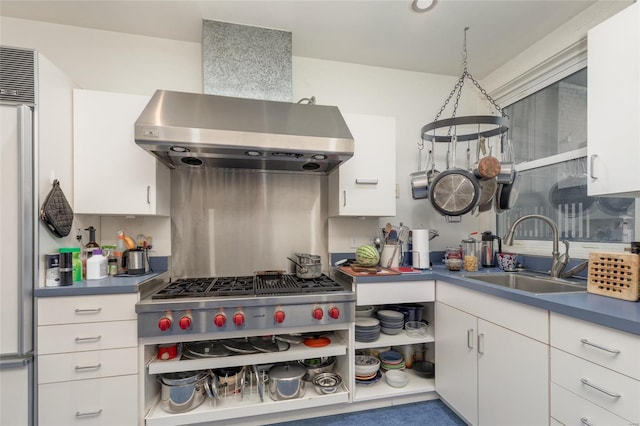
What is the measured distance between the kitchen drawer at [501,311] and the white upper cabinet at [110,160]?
6.40 ft

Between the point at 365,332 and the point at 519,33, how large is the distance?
2.40 meters

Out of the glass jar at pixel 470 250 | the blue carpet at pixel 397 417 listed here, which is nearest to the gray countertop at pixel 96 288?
the blue carpet at pixel 397 417

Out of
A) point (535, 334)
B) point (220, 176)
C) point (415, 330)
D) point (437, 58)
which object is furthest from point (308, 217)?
point (437, 58)

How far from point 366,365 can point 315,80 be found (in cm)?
223

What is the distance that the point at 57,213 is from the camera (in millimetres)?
1517

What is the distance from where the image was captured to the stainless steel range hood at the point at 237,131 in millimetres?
1464

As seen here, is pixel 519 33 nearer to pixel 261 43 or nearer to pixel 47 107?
pixel 261 43

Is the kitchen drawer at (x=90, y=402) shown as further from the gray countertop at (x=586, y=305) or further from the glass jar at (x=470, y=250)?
the glass jar at (x=470, y=250)

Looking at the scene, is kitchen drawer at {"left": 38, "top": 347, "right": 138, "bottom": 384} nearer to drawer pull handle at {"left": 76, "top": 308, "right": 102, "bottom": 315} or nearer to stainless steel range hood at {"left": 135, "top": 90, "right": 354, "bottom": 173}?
drawer pull handle at {"left": 76, "top": 308, "right": 102, "bottom": 315}

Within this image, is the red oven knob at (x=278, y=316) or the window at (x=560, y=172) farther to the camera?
the window at (x=560, y=172)

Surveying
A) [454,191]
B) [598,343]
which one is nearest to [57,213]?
[454,191]

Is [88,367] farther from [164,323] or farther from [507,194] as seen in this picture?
[507,194]

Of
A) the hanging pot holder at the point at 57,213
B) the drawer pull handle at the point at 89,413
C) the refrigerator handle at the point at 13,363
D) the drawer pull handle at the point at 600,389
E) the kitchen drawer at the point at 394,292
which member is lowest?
the drawer pull handle at the point at 89,413

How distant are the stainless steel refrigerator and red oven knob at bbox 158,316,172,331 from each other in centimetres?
61
